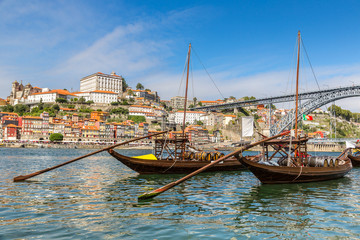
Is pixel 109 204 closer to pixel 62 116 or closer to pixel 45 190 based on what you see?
pixel 45 190

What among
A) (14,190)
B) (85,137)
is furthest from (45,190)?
(85,137)

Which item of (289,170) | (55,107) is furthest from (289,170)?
(55,107)

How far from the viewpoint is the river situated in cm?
722

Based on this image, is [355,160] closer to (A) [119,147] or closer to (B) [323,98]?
(B) [323,98]

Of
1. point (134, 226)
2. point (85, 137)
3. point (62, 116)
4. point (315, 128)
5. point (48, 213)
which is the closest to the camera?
point (134, 226)

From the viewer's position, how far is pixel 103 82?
480 feet

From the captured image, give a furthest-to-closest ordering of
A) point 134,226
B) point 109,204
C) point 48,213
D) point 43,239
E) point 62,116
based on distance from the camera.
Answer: point 62,116 < point 109,204 < point 48,213 < point 134,226 < point 43,239

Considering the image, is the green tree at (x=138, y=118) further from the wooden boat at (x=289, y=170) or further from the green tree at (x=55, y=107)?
the wooden boat at (x=289, y=170)

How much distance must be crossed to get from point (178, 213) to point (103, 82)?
143869mm

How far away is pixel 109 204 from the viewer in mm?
10242

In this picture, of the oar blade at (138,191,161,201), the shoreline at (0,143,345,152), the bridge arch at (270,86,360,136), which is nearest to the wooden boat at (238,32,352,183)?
the oar blade at (138,191,161,201)

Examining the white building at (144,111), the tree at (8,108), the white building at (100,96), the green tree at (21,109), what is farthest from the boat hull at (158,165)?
the tree at (8,108)

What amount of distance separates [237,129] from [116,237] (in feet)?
376

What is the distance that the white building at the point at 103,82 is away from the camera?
145 metres
